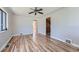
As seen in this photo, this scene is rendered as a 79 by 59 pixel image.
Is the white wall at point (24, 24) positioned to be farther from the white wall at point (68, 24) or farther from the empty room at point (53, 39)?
the white wall at point (68, 24)

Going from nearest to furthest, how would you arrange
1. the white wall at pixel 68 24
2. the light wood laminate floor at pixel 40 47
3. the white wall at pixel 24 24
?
the light wood laminate floor at pixel 40 47
the white wall at pixel 68 24
the white wall at pixel 24 24

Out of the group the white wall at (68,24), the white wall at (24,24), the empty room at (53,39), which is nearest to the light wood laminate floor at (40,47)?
the empty room at (53,39)

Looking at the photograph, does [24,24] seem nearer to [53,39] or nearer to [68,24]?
[53,39]

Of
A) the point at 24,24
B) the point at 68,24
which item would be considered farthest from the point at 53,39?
the point at 24,24

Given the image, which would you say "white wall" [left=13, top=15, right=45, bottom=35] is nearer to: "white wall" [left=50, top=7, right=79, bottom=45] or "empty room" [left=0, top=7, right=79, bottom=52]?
"empty room" [left=0, top=7, right=79, bottom=52]

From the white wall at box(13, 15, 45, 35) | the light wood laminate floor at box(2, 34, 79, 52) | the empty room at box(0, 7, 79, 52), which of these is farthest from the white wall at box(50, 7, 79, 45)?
the white wall at box(13, 15, 45, 35)

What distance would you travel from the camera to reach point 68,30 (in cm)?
538

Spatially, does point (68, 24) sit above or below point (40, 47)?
above

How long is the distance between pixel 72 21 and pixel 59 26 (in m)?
1.60

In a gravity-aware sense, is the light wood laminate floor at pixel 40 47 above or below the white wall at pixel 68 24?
below

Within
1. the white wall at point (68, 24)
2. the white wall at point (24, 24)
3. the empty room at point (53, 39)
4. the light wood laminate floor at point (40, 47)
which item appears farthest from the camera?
the white wall at point (24, 24)

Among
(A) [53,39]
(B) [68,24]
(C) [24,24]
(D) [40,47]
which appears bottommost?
(D) [40,47]
